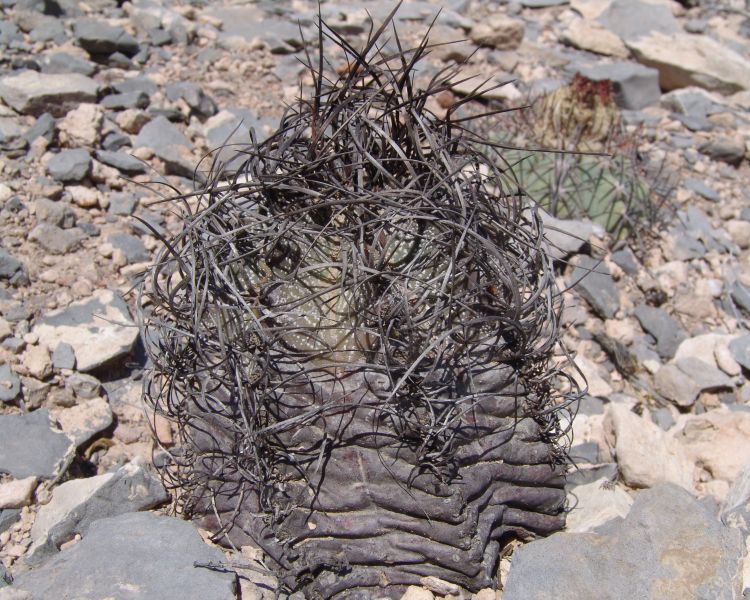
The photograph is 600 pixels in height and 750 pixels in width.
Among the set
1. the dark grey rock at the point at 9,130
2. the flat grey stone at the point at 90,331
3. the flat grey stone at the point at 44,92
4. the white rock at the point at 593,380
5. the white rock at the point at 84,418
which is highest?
the flat grey stone at the point at 44,92

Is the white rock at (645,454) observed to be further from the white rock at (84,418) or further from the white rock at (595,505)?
the white rock at (84,418)

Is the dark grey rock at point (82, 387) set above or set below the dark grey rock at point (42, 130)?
below

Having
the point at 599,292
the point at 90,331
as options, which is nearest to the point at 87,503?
the point at 90,331

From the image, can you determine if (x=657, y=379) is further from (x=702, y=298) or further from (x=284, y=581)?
(x=284, y=581)

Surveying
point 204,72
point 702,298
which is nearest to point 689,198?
point 702,298

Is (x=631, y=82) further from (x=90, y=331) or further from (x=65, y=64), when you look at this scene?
(x=90, y=331)

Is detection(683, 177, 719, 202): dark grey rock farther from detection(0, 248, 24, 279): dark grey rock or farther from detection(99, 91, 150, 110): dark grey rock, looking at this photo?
detection(0, 248, 24, 279): dark grey rock

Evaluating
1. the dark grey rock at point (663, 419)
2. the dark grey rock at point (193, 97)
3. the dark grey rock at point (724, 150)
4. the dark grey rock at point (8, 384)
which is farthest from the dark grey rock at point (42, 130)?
the dark grey rock at point (724, 150)
